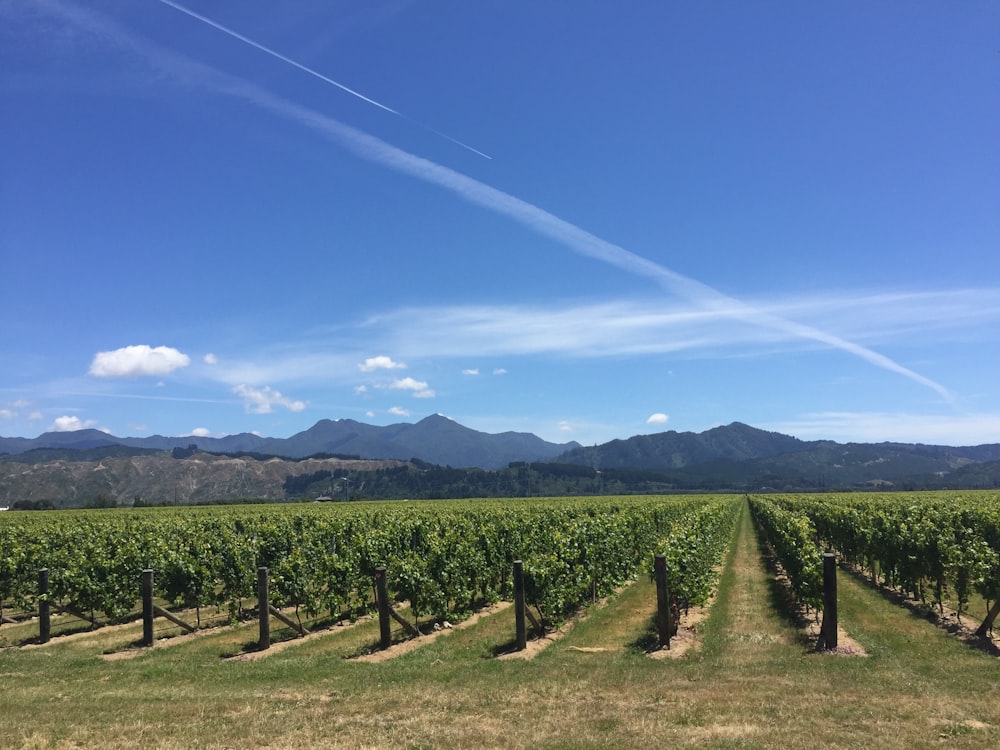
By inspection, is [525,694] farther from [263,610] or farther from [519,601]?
[263,610]

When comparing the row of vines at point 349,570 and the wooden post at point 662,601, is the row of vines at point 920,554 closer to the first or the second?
the row of vines at point 349,570

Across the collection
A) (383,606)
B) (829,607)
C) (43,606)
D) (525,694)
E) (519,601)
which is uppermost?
(829,607)

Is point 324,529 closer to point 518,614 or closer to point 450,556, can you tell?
point 450,556

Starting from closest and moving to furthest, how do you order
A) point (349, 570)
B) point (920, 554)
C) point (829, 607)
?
1. point (829, 607)
2. point (920, 554)
3. point (349, 570)

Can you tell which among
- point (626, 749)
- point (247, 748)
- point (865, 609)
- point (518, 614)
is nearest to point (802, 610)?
point (865, 609)

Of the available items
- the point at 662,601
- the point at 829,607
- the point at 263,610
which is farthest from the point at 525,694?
the point at 263,610

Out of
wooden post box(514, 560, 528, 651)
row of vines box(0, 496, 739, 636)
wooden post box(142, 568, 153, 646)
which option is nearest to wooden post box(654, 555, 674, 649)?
row of vines box(0, 496, 739, 636)

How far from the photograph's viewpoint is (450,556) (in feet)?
57.6

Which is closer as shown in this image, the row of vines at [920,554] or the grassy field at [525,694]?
the grassy field at [525,694]

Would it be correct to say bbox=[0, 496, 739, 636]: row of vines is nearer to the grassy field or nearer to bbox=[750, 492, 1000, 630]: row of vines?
the grassy field

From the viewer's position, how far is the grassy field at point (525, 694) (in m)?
7.40

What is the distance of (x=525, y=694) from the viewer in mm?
9258

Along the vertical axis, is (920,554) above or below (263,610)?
above

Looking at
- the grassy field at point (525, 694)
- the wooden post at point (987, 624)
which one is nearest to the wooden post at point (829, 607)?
the grassy field at point (525, 694)
